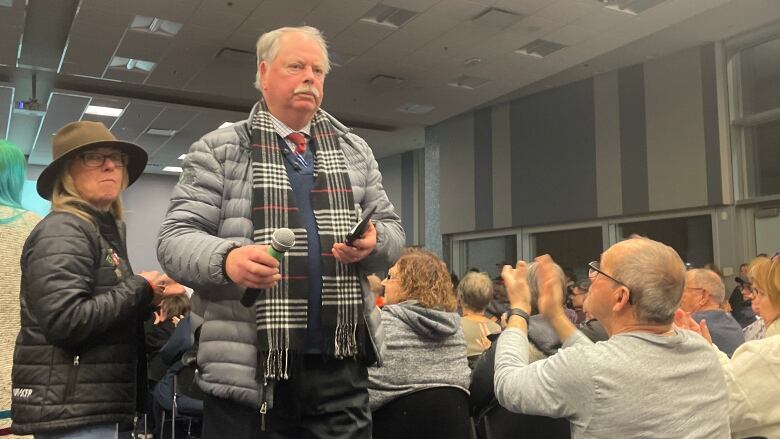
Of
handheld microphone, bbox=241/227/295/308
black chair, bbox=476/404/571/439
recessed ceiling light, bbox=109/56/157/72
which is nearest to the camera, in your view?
handheld microphone, bbox=241/227/295/308

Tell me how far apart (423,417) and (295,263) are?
134 centimetres

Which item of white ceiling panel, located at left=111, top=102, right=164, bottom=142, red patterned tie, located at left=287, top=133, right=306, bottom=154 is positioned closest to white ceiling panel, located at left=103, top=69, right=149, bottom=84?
white ceiling panel, located at left=111, top=102, right=164, bottom=142

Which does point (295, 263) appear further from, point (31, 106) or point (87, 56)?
point (31, 106)

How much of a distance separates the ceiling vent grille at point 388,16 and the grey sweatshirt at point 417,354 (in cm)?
594

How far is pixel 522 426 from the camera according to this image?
2352mm

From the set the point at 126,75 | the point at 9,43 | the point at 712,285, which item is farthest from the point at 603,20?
the point at 9,43

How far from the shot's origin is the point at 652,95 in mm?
9773

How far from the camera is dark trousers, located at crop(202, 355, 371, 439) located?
4.63 ft

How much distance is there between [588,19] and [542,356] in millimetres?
6740

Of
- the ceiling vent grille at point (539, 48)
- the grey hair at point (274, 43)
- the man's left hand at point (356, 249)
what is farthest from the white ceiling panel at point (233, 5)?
the man's left hand at point (356, 249)

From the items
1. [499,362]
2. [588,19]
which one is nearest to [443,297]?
[499,362]

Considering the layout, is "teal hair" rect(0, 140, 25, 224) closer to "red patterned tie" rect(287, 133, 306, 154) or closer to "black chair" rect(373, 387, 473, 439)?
"red patterned tie" rect(287, 133, 306, 154)

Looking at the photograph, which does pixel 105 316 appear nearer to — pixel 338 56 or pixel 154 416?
pixel 154 416

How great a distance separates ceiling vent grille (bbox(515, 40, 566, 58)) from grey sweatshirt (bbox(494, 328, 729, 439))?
26.1ft
